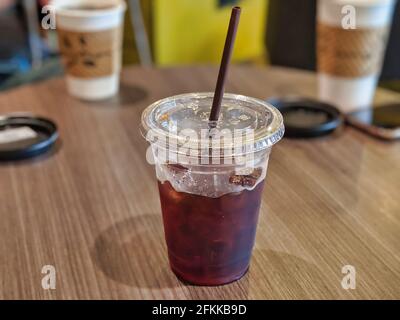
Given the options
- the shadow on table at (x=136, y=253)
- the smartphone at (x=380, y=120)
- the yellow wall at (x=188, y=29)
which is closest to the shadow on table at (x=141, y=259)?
the shadow on table at (x=136, y=253)

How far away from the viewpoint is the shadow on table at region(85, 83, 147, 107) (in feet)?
4.68

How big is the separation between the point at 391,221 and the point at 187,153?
17.5 inches

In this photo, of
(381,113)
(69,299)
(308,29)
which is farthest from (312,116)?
(308,29)

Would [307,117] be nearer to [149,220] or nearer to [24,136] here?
[149,220]

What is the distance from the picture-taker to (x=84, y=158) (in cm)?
115

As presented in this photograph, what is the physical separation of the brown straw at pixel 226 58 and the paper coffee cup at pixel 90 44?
72cm

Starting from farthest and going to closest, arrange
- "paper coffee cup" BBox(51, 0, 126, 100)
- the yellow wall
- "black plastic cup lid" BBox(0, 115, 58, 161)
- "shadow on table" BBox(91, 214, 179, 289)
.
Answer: the yellow wall
"paper coffee cup" BBox(51, 0, 126, 100)
"black plastic cup lid" BBox(0, 115, 58, 161)
"shadow on table" BBox(91, 214, 179, 289)

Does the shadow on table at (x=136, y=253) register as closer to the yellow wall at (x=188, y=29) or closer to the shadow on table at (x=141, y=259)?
the shadow on table at (x=141, y=259)

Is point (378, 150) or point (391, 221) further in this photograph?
point (378, 150)

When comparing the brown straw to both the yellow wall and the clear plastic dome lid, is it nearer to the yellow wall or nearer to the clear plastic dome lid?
the clear plastic dome lid

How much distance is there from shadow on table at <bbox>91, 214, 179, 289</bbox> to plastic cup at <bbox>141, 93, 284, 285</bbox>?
4 centimetres

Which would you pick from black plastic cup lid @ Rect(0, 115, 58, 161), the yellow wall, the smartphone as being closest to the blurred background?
the yellow wall

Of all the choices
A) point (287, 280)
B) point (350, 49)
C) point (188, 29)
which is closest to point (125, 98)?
point (350, 49)
